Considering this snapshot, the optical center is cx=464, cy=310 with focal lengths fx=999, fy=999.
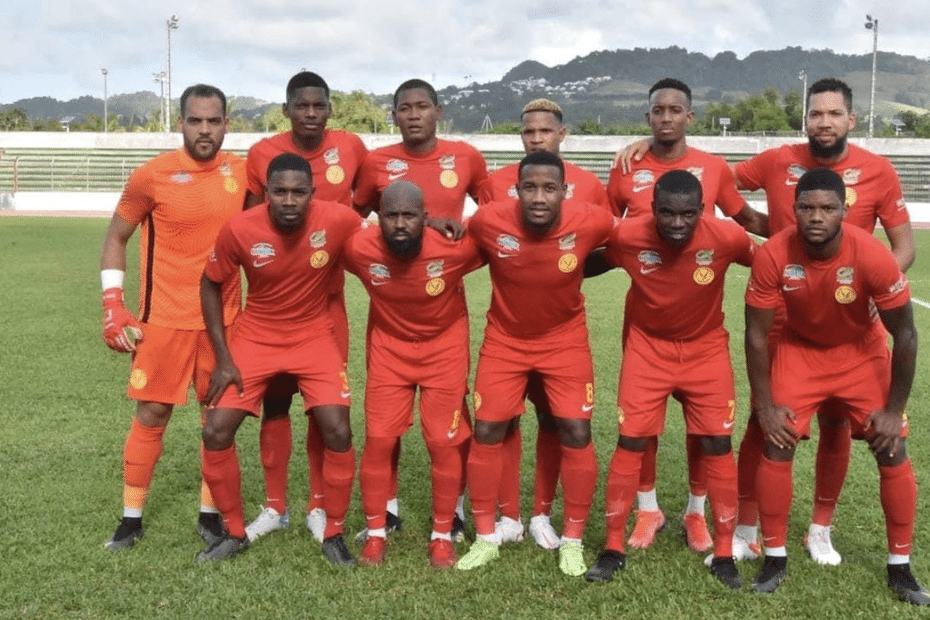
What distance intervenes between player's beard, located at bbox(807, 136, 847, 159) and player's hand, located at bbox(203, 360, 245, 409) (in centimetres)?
301

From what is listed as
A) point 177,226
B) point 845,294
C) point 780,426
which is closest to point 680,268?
point 845,294

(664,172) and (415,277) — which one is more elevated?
(664,172)

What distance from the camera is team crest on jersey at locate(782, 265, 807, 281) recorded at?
14.2 ft

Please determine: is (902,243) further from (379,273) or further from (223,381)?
(223,381)

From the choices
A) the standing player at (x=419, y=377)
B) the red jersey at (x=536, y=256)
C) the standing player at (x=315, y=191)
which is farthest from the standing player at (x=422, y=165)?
the red jersey at (x=536, y=256)

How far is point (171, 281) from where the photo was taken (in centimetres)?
511

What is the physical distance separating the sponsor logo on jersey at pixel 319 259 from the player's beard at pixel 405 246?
37 cm

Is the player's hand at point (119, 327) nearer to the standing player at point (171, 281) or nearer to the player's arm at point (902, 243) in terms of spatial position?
the standing player at point (171, 281)

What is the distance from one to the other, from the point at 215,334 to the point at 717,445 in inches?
97.1

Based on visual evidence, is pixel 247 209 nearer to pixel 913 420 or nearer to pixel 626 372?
pixel 626 372

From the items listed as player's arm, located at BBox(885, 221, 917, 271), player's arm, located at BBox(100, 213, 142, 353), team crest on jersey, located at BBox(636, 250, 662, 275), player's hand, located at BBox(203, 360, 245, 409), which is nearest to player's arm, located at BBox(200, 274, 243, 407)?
player's hand, located at BBox(203, 360, 245, 409)

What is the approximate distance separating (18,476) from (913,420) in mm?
6264

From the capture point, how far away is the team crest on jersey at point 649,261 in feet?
15.2

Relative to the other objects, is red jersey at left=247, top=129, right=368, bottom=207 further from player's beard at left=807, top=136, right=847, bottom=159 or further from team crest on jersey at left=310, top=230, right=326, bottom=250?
player's beard at left=807, top=136, right=847, bottom=159
